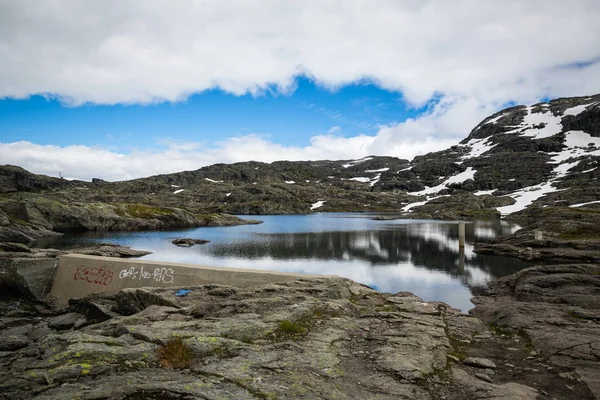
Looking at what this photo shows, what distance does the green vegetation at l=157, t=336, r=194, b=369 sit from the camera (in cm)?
951

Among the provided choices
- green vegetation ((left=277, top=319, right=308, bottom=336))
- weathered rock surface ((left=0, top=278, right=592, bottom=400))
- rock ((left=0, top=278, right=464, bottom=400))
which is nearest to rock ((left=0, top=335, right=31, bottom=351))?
weathered rock surface ((left=0, top=278, right=592, bottom=400))

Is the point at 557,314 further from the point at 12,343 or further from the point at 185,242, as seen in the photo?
the point at 185,242

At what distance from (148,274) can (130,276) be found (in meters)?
1.52

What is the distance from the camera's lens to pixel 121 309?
812 inches

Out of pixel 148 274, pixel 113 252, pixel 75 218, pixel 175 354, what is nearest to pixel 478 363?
pixel 175 354

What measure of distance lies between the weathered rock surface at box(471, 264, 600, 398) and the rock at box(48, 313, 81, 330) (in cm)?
2385

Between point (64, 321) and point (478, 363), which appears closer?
point (478, 363)

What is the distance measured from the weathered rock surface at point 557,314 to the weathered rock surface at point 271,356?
119 centimetres

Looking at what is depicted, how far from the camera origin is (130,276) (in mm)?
24984

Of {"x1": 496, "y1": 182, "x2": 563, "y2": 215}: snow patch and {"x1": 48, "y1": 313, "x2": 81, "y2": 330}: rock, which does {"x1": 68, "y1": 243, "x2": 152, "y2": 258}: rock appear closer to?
{"x1": 48, "y1": 313, "x2": 81, "y2": 330}: rock

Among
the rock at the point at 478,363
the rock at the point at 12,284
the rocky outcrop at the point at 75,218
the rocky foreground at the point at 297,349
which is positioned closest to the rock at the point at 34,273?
the rock at the point at 12,284

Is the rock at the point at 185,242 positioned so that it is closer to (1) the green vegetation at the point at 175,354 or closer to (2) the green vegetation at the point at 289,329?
(2) the green vegetation at the point at 289,329

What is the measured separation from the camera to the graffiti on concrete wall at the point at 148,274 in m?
24.0

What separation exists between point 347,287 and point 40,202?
10527 cm
